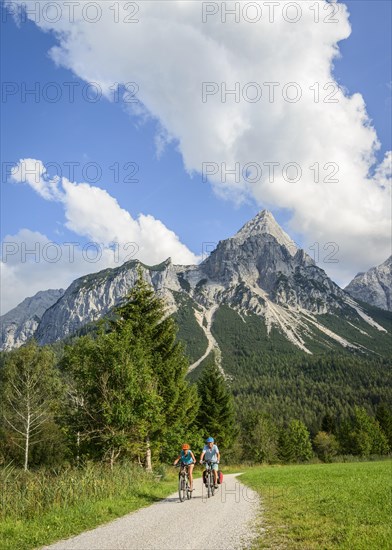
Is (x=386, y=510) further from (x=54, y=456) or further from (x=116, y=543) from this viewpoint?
(x=54, y=456)

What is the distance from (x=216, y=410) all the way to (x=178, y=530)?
41169 mm

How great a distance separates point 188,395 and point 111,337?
438 inches

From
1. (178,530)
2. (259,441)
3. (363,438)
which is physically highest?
(178,530)

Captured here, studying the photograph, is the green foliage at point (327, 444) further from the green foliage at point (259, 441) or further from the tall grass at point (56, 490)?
the tall grass at point (56, 490)

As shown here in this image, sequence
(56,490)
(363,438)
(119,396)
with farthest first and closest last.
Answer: (363,438), (119,396), (56,490)

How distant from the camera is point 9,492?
13.0 meters

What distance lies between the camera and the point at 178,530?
9.80m

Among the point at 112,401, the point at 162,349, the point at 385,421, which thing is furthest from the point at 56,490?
the point at 385,421

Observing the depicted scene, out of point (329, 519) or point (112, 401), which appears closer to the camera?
point (329, 519)

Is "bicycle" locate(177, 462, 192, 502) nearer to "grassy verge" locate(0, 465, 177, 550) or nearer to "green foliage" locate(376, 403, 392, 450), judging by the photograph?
"grassy verge" locate(0, 465, 177, 550)

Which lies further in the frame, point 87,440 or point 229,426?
point 229,426

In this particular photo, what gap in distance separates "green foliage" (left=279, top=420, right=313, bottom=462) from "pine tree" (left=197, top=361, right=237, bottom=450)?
41227 millimetres

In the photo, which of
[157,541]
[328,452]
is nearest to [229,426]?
[157,541]

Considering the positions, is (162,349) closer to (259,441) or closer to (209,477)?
(209,477)
